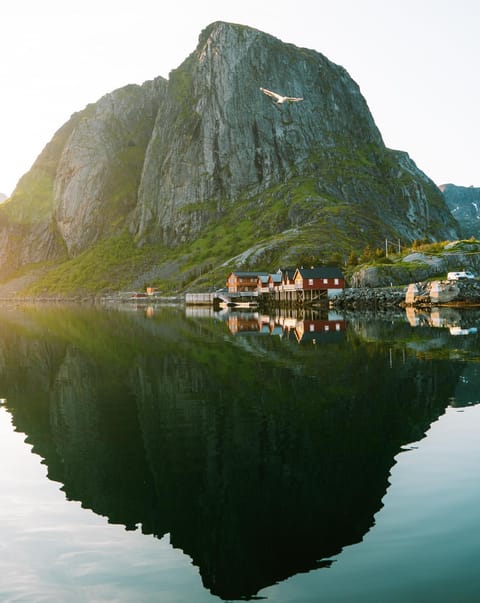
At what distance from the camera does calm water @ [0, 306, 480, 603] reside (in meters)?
13.3

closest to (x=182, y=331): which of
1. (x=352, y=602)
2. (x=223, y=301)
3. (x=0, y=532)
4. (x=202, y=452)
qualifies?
(x=202, y=452)

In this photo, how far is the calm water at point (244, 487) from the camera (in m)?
13.3

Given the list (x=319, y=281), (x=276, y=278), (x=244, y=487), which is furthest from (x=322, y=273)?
(x=244, y=487)

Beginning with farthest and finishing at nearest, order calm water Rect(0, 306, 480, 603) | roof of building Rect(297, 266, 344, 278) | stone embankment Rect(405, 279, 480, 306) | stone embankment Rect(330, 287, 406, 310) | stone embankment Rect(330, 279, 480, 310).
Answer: roof of building Rect(297, 266, 344, 278) → stone embankment Rect(330, 287, 406, 310) → stone embankment Rect(330, 279, 480, 310) → stone embankment Rect(405, 279, 480, 306) → calm water Rect(0, 306, 480, 603)

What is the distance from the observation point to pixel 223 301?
189375mm

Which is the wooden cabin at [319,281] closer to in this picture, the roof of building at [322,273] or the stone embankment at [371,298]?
the roof of building at [322,273]

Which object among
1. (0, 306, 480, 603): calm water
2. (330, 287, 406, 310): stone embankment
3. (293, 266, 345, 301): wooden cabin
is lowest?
(0, 306, 480, 603): calm water

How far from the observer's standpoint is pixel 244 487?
1869cm

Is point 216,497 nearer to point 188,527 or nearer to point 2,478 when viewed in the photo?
point 188,527

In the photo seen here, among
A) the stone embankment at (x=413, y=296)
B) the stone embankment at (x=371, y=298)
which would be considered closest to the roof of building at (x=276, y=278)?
the stone embankment at (x=413, y=296)

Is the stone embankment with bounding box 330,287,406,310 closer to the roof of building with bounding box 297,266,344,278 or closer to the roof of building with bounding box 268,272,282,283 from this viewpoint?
the roof of building with bounding box 297,266,344,278

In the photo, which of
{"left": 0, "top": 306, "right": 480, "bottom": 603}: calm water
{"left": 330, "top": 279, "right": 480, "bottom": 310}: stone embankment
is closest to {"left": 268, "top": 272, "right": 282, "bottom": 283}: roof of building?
{"left": 330, "top": 279, "right": 480, "bottom": 310}: stone embankment

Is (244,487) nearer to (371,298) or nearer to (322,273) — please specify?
(371,298)

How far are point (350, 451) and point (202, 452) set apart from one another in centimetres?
545
